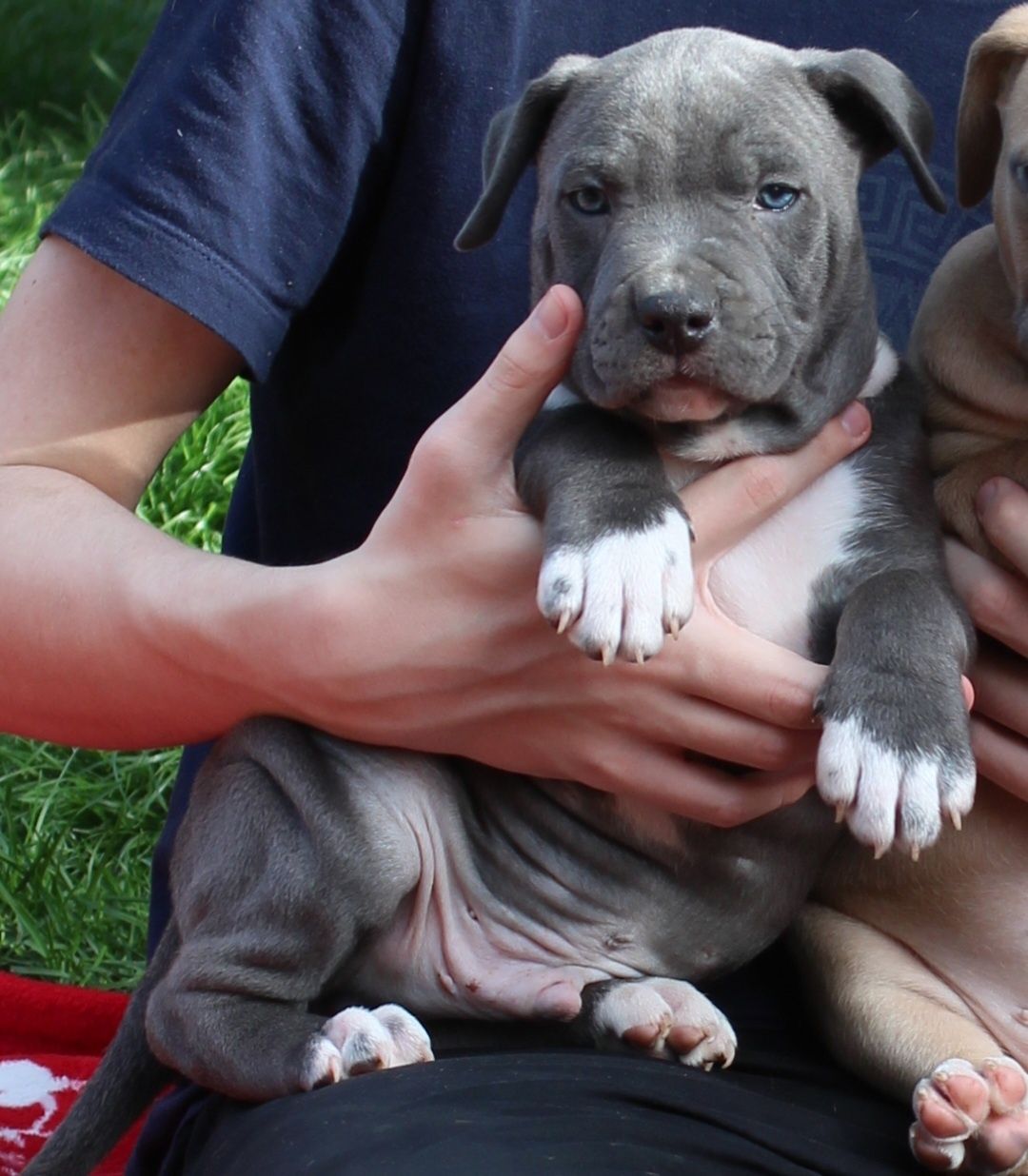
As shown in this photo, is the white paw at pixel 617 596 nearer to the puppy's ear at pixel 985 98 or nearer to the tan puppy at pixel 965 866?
the tan puppy at pixel 965 866

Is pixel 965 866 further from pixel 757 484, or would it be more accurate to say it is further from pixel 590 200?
pixel 590 200

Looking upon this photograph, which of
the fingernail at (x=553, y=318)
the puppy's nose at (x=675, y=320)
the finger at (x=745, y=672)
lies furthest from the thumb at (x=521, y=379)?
the finger at (x=745, y=672)

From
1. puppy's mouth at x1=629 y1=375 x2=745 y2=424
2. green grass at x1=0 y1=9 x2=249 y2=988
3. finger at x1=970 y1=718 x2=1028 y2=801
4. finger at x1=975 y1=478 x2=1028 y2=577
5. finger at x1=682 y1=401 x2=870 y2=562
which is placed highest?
puppy's mouth at x1=629 y1=375 x2=745 y2=424

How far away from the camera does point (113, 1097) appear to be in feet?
8.38

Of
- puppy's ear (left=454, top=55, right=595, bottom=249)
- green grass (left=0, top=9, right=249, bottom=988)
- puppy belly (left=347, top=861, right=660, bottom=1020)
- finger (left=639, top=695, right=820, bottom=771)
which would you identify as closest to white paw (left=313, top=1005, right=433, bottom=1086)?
puppy belly (left=347, top=861, right=660, bottom=1020)

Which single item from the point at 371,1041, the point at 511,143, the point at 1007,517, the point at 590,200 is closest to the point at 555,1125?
the point at 371,1041

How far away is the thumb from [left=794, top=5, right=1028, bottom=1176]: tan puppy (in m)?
0.69

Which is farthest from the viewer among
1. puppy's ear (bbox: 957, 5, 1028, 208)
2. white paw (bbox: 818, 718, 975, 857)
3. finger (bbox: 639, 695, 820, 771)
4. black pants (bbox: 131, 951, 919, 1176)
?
puppy's ear (bbox: 957, 5, 1028, 208)

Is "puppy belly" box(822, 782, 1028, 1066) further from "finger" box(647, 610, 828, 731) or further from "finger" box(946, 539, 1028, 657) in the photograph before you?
"finger" box(647, 610, 828, 731)

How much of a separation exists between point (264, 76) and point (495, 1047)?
1500 mm

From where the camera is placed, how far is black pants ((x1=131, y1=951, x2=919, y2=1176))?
203 cm

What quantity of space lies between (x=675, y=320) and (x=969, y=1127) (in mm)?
1102

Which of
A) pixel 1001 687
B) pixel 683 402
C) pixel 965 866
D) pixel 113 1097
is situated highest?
pixel 683 402

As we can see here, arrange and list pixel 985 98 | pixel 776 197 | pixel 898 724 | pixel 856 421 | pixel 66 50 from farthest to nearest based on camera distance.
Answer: pixel 66 50
pixel 985 98
pixel 856 421
pixel 776 197
pixel 898 724
